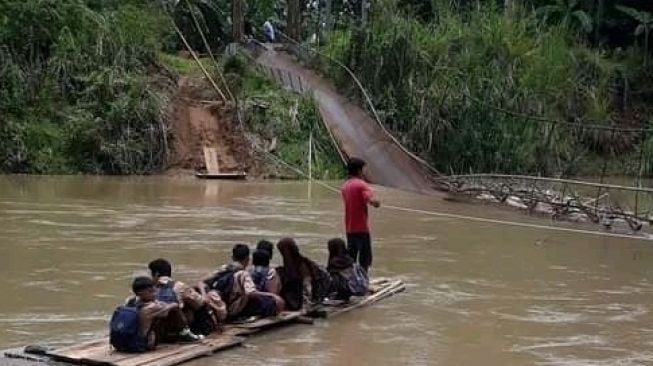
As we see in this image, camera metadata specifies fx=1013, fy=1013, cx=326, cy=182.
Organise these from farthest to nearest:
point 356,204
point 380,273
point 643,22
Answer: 1. point 643,22
2. point 380,273
3. point 356,204

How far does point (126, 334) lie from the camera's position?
7586 mm

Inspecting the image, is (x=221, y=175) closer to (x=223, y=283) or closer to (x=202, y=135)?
(x=202, y=135)

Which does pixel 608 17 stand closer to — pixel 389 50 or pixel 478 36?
pixel 478 36

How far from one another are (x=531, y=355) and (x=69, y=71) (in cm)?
2169

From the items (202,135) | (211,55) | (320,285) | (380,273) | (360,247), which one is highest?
(211,55)

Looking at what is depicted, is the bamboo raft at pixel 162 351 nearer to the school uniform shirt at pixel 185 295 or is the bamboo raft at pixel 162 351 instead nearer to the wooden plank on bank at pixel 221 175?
the school uniform shirt at pixel 185 295

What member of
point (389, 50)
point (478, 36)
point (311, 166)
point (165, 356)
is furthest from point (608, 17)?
point (165, 356)

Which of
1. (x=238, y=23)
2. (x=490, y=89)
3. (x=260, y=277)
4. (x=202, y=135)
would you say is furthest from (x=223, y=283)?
(x=238, y=23)

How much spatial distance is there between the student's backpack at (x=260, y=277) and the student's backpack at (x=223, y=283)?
0.40 meters

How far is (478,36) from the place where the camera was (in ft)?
99.1

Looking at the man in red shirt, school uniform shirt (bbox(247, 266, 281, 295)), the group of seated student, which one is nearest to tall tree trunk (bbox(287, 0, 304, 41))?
the man in red shirt

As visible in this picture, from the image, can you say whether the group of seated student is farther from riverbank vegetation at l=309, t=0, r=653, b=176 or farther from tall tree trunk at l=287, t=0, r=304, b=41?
tall tree trunk at l=287, t=0, r=304, b=41

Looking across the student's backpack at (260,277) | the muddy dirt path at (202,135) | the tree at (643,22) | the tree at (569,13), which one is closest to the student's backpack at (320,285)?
the student's backpack at (260,277)

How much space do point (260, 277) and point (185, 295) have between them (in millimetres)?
1266
